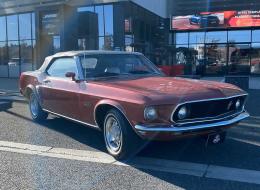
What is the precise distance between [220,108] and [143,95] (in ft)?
3.90

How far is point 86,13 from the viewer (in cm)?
2125

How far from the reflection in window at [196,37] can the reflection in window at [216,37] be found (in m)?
0.31

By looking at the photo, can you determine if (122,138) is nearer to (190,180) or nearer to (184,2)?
(190,180)

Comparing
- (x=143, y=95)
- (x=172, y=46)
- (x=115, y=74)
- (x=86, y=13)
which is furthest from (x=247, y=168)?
(x=172, y=46)

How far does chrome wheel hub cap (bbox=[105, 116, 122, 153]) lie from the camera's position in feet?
18.2

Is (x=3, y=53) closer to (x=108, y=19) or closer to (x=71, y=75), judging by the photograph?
(x=108, y=19)

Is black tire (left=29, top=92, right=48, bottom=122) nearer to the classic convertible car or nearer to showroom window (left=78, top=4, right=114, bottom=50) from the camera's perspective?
the classic convertible car

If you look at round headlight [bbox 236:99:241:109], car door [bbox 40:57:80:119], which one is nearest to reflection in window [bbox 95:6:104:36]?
car door [bbox 40:57:80:119]

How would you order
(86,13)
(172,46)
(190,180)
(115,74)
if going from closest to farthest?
1. (190,180)
2. (115,74)
3. (86,13)
4. (172,46)

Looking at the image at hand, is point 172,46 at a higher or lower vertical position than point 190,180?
higher

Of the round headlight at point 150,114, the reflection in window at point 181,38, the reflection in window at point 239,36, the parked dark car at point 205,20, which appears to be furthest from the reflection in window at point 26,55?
the round headlight at point 150,114

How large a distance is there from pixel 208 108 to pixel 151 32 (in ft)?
63.2

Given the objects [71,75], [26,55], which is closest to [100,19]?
[26,55]

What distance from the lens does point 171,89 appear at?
5.29 m
